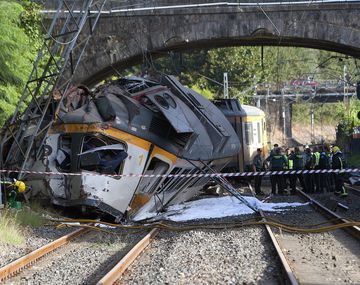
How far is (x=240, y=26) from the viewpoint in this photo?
25734 millimetres

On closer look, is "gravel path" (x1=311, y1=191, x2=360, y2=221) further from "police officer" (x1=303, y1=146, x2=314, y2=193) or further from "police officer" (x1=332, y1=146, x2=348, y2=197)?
"police officer" (x1=303, y1=146, x2=314, y2=193)

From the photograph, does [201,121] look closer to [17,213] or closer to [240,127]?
[17,213]

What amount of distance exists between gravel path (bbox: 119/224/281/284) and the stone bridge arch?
15.0 metres

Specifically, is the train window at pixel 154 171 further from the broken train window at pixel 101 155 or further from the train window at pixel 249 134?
the train window at pixel 249 134

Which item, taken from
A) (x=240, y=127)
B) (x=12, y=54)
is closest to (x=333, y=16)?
(x=240, y=127)

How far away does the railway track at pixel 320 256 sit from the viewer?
787 centimetres

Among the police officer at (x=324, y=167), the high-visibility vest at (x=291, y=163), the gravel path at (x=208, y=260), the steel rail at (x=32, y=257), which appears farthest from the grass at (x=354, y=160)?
the steel rail at (x=32, y=257)

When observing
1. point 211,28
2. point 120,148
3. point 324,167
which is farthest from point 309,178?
point 120,148

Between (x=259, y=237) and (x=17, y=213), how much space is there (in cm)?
529

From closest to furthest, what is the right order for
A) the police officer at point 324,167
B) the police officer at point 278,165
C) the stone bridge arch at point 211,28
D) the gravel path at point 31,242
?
the gravel path at point 31,242 → the police officer at point 324,167 → the police officer at point 278,165 → the stone bridge arch at point 211,28

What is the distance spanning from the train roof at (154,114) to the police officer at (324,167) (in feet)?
19.3

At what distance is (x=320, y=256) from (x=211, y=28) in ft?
57.5

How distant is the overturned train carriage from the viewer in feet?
43.7

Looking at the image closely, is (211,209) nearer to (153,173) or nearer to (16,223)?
(153,173)
